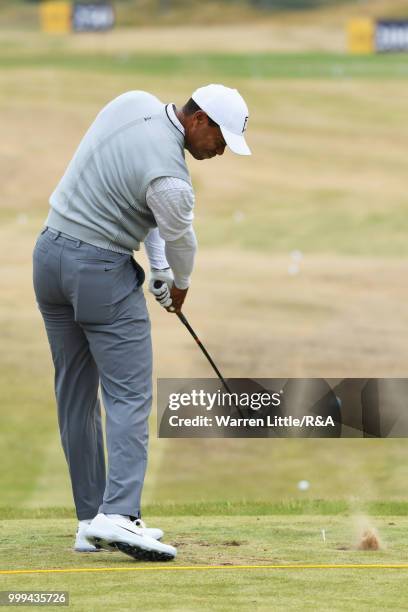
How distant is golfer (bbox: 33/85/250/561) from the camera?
4.67 meters

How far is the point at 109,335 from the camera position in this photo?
486 centimetres

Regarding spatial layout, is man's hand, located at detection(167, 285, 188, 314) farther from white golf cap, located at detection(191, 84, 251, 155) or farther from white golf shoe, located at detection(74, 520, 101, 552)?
white golf shoe, located at detection(74, 520, 101, 552)

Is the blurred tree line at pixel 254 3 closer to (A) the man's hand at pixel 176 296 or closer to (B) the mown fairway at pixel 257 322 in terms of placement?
(B) the mown fairway at pixel 257 322

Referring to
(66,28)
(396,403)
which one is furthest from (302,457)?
(66,28)

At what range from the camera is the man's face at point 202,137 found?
470cm

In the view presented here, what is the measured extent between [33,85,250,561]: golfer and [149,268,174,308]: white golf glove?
2 centimetres

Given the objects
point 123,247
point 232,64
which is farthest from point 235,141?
point 232,64

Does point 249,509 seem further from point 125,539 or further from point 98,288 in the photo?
point 98,288

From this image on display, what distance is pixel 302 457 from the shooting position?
923 cm

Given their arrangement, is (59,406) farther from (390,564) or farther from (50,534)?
(390,564)

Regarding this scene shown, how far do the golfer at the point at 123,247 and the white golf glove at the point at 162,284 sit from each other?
0.7 inches

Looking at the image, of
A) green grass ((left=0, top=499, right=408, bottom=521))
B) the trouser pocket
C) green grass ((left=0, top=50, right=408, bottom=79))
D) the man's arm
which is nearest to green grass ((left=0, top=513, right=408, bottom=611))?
green grass ((left=0, top=499, right=408, bottom=521))

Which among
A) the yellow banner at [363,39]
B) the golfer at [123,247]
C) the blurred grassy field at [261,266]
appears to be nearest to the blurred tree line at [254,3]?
the yellow banner at [363,39]

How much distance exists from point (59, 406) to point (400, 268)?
388 inches
